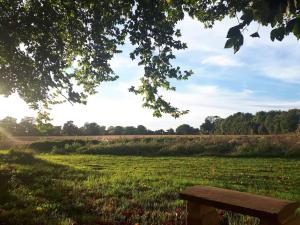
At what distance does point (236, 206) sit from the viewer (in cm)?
411

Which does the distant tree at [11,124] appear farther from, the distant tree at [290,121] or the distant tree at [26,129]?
the distant tree at [290,121]

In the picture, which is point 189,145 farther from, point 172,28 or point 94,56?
point 172,28

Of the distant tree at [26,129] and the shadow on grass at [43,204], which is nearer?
the shadow on grass at [43,204]

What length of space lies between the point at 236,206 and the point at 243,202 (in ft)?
0.34

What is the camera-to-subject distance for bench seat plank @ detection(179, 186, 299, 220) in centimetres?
381

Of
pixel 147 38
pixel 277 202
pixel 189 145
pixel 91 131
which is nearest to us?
pixel 277 202

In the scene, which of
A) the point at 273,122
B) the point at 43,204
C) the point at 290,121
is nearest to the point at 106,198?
the point at 43,204

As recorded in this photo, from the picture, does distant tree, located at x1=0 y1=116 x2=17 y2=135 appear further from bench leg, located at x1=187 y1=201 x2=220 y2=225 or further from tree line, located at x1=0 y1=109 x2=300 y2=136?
bench leg, located at x1=187 y1=201 x2=220 y2=225

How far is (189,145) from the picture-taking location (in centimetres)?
2944

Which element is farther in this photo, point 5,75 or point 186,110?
point 5,75

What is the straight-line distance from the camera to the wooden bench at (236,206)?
3.80 meters

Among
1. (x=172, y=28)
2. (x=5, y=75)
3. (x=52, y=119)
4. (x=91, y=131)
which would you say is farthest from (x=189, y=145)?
(x=91, y=131)

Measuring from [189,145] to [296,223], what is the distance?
25477mm

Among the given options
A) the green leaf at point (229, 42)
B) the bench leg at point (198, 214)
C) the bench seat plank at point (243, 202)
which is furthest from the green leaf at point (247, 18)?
the bench leg at point (198, 214)
